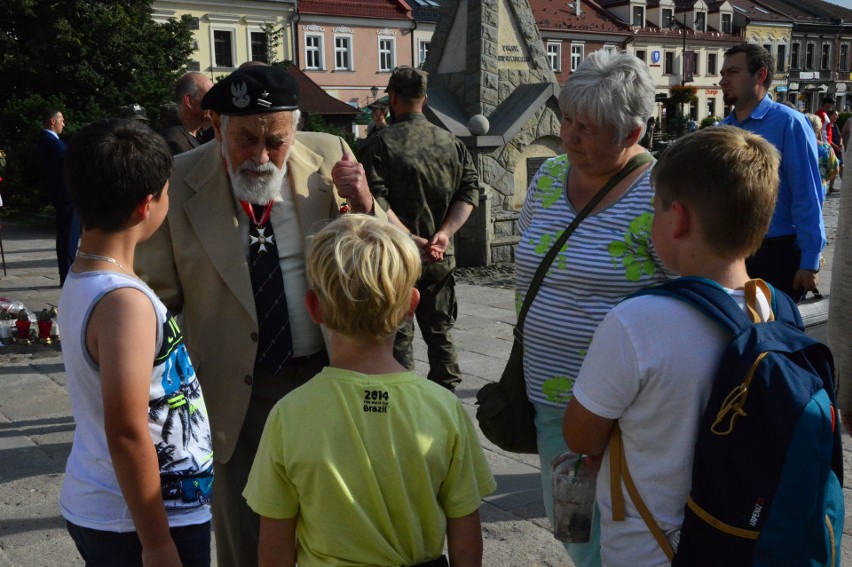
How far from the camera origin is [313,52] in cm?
4512

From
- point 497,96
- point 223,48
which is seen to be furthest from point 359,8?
point 497,96

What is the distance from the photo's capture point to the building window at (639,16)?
199 feet

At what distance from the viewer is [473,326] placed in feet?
25.5

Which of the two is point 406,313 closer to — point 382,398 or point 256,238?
point 382,398

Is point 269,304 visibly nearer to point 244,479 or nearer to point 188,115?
point 244,479

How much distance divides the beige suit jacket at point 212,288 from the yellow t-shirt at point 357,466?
78 centimetres

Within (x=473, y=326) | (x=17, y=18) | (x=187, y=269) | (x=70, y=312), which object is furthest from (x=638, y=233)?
(x=17, y=18)

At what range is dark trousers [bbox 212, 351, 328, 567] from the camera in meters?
2.74

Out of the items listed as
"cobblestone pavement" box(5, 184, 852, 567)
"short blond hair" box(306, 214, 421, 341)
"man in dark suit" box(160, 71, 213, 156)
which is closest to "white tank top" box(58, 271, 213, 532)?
"short blond hair" box(306, 214, 421, 341)

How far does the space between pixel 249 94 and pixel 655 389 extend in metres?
1.47

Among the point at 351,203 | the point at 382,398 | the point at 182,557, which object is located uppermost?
the point at 351,203

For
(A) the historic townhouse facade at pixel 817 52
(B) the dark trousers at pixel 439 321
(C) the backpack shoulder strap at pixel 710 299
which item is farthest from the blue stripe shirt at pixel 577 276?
(A) the historic townhouse facade at pixel 817 52

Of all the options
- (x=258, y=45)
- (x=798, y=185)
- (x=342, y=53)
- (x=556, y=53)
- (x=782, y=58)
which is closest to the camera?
(x=798, y=185)

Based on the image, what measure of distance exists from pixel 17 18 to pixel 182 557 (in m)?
23.9
